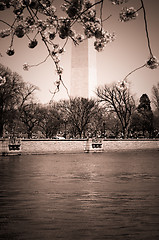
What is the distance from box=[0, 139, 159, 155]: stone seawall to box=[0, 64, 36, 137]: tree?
15.4 ft

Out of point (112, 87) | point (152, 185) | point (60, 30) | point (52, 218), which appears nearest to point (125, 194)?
point (152, 185)

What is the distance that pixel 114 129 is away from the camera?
93.3 m

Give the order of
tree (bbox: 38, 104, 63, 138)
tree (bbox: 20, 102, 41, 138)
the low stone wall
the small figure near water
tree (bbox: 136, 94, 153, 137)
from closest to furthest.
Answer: the small figure near water, the low stone wall, tree (bbox: 20, 102, 41, 138), tree (bbox: 136, 94, 153, 137), tree (bbox: 38, 104, 63, 138)

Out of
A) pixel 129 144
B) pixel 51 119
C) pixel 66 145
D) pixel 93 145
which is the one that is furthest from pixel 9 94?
pixel 51 119

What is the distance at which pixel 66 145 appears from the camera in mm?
47688

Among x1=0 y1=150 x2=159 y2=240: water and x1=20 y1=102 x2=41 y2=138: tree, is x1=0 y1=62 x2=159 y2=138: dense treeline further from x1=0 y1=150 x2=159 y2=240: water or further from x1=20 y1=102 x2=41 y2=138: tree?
x1=0 y1=150 x2=159 y2=240: water

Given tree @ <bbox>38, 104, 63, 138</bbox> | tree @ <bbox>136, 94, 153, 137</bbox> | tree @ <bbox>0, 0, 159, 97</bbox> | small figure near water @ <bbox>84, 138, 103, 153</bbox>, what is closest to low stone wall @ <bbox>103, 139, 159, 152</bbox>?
small figure near water @ <bbox>84, 138, 103, 153</bbox>

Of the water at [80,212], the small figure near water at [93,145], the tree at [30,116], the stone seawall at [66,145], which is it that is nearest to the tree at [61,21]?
the water at [80,212]

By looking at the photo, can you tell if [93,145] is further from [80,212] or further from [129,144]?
[80,212]

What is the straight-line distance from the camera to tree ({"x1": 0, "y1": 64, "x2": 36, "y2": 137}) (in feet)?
148

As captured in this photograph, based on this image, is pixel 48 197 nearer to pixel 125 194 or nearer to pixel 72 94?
pixel 125 194

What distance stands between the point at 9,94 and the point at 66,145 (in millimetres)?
11764

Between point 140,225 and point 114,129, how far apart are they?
87.5m

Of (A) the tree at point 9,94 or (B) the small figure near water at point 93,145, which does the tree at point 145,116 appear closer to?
(B) the small figure near water at point 93,145
